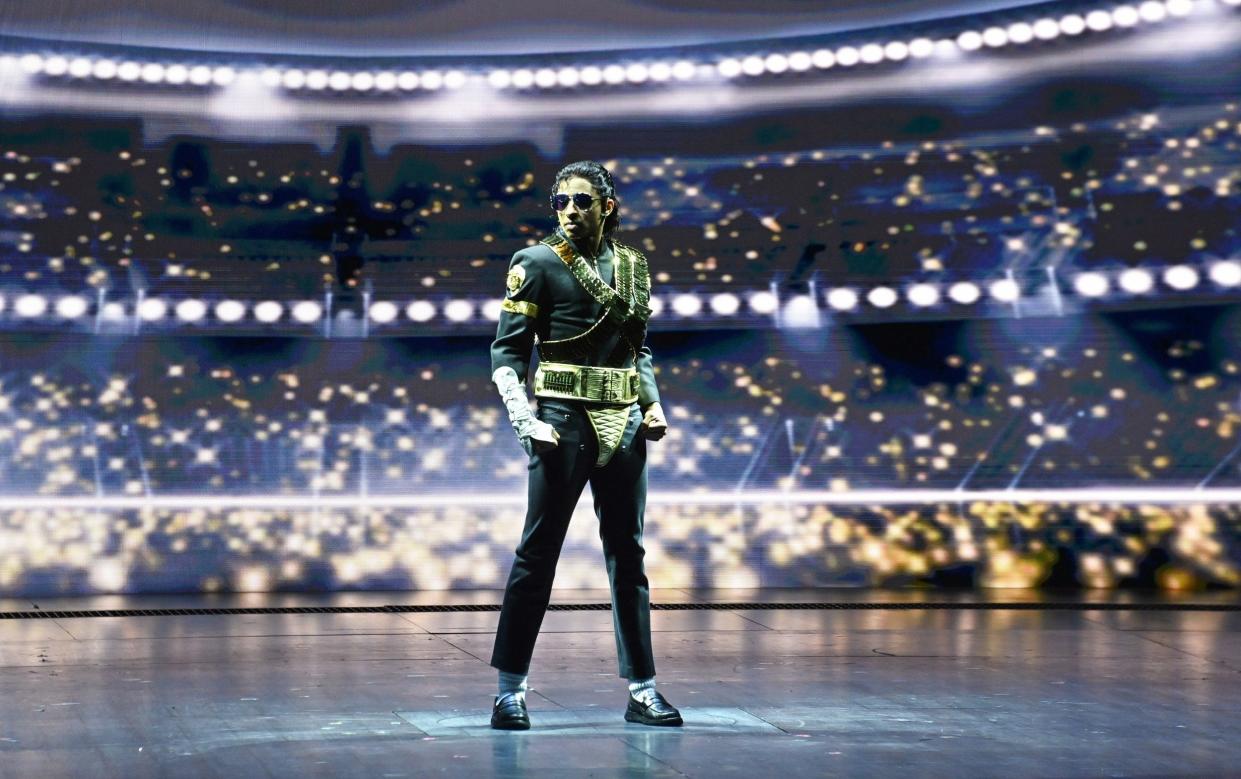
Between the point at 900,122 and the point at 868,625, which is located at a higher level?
the point at 900,122

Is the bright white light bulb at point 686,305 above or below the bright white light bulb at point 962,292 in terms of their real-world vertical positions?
below

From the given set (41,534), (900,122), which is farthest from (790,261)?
(41,534)

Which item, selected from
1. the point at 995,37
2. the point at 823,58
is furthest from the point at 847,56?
the point at 995,37

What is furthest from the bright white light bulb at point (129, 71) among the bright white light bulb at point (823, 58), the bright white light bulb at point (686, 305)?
the bright white light bulb at point (823, 58)

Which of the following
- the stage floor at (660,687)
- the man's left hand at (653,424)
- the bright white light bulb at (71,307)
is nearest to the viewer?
the stage floor at (660,687)

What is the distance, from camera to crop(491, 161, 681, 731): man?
3914 mm

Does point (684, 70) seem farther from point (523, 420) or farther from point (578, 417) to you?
point (523, 420)

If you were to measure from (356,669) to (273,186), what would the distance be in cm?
279

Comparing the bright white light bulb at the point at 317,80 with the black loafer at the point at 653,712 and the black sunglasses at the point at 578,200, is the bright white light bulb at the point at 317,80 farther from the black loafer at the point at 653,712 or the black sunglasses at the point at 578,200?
the black loafer at the point at 653,712

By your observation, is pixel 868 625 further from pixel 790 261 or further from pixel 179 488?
pixel 179 488

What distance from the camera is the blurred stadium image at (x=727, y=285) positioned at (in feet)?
22.4

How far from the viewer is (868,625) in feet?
19.4

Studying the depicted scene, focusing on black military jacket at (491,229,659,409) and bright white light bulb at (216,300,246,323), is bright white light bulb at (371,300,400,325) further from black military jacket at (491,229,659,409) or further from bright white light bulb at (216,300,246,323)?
black military jacket at (491,229,659,409)

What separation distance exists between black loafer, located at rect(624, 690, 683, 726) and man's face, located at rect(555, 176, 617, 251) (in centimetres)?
115
